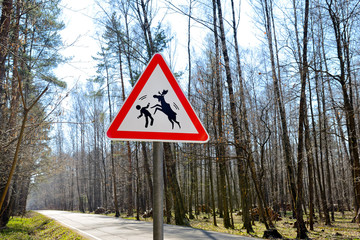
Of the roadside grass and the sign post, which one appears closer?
the sign post

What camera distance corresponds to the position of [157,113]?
201 cm

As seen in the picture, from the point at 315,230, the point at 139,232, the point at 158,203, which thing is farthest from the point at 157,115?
the point at 315,230

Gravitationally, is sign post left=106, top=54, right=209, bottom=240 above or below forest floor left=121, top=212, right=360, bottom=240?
above

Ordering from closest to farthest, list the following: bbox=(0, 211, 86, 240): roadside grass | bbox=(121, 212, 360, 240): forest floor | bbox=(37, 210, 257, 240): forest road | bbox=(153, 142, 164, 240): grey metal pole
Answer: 1. bbox=(153, 142, 164, 240): grey metal pole
2. bbox=(37, 210, 257, 240): forest road
3. bbox=(0, 211, 86, 240): roadside grass
4. bbox=(121, 212, 360, 240): forest floor

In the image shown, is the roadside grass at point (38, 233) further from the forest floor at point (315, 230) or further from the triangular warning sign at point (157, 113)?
the triangular warning sign at point (157, 113)

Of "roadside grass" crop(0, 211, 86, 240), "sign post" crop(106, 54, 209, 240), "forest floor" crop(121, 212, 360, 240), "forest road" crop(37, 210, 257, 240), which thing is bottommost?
"forest floor" crop(121, 212, 360, 240)

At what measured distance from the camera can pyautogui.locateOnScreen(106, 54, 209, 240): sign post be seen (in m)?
1.99

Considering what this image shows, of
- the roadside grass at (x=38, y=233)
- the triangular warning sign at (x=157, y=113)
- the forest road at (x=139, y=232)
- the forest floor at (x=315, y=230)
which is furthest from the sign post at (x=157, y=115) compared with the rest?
the forest floor at (x=315, y=230)

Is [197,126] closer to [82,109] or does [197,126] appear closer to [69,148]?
[82,109]

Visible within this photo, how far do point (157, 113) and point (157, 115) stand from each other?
0.02m

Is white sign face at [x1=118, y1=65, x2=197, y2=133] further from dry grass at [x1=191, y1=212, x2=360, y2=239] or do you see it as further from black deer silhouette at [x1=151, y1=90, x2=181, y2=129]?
dry grass at [x1=191, y1=212, x2=360, y2=239]

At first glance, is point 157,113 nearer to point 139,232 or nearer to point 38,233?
point 139,232

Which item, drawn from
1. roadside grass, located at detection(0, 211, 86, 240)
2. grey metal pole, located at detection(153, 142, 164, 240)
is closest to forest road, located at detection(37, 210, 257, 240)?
roadside grass, located at detection(0, 211, 86, 240)

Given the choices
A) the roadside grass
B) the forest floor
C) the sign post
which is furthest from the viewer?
the forest floor
